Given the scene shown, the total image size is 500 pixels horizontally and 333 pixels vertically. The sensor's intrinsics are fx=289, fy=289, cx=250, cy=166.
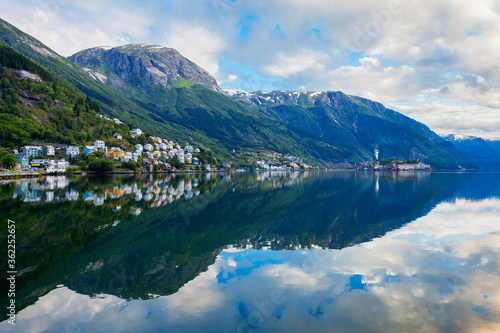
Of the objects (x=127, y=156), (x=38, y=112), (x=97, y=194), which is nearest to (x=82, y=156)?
(x=127, y=156)


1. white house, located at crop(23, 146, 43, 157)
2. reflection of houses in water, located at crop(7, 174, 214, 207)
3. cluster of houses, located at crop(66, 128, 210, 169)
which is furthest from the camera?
cluster of houses, located at crop(66, 128, 210, 169)

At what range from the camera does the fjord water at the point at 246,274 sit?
940 centimetres

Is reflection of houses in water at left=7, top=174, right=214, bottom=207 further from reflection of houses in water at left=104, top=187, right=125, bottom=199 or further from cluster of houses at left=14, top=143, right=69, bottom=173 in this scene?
cluster of houses at left=14, top=143, right=69, bottom=173

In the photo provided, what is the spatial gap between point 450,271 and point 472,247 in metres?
6.61

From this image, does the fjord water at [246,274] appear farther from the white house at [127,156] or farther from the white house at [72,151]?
the white house at [127,156]

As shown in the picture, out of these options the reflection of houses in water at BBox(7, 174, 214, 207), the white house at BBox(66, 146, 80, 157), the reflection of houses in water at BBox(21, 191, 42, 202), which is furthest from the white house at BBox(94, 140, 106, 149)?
the reflection of houses in water at BBox(21, 191, 42, 202)

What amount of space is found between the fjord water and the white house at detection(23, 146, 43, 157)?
89913 mm

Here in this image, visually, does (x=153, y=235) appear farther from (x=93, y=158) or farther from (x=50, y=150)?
(x=50, y=150)

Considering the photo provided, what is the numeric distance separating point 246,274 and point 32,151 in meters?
116

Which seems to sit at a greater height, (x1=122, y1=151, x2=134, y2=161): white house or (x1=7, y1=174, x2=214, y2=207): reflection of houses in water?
(x1=122, y1=151, x2=134, y2=161): white house

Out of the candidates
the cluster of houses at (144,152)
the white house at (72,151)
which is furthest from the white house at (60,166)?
the cluster of houses at (144,152)

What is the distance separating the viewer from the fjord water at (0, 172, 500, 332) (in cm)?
940

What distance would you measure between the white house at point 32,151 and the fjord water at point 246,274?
3540 inches

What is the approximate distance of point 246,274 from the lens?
13836 millimetres
